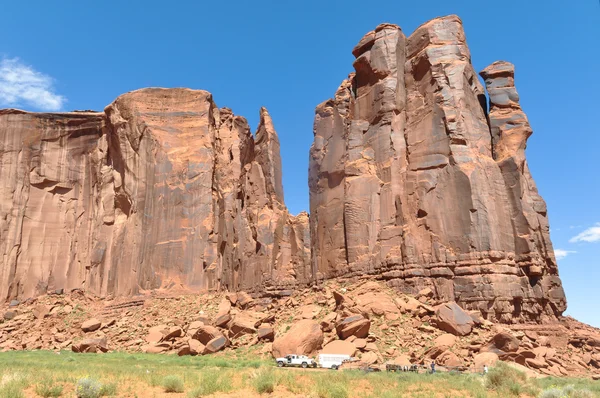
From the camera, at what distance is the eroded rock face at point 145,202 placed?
44.8 m

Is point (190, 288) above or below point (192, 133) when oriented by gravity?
below

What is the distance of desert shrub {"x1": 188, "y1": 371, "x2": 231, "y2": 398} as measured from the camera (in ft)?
49.2

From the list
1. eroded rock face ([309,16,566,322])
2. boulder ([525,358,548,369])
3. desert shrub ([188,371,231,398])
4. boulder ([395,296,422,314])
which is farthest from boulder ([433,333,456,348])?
desert shrub ([188,371,231,398])

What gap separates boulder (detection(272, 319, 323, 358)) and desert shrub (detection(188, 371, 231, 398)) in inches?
362

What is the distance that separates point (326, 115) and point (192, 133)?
14399 mm

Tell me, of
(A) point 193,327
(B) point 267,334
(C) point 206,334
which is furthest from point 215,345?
(A) point 193,327

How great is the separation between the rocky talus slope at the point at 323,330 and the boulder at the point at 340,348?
0.22ft

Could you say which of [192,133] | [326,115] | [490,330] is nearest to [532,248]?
[490,330]

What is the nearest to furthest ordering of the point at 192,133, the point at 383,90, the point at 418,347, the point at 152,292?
the point at 418,347, the point at 383,90, the point at 152,292, the point at 192,133

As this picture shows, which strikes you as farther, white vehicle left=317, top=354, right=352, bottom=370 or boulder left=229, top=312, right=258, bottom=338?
boulder left=229, top=312, right=258, bottom=338

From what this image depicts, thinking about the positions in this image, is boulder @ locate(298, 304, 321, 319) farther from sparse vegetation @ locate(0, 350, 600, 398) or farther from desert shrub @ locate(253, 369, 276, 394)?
desert shrub @ locate(253, 369, 276, 394)

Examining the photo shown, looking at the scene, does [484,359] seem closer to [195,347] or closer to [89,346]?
[195,347]

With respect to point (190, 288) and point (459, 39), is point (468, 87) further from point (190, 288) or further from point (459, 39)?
point (190, 288)

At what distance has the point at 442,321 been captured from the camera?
84.3ft
